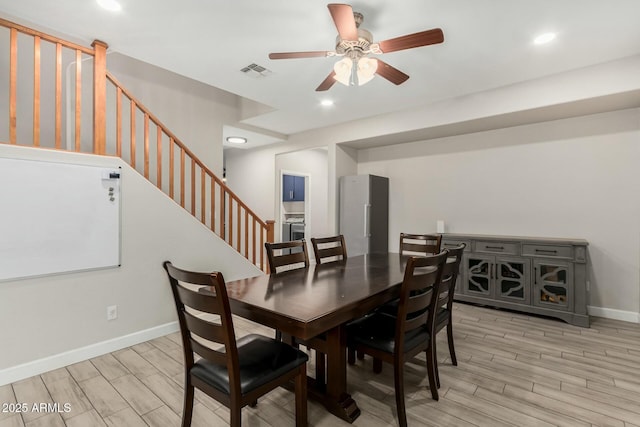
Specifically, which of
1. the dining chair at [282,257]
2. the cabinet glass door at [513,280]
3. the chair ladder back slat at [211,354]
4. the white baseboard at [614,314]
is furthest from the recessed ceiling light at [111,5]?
the white baseboard at [614,314]

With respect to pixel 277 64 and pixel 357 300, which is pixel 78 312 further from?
pixel 277 64

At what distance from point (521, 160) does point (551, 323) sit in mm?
1981

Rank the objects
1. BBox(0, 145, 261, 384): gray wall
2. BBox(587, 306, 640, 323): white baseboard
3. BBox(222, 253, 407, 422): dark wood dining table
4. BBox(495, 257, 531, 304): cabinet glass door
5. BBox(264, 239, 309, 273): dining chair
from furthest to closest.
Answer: BBox(495, 257, 531, 304): cabinet glass door < BBox(587, 306, 640, 323): white baseboard < BBox(264, 239, 309, 273): dining chair < BBox(0, 145, 261, 384): gray wall < BBox(222, 253, 407, 422): dark wood dining table

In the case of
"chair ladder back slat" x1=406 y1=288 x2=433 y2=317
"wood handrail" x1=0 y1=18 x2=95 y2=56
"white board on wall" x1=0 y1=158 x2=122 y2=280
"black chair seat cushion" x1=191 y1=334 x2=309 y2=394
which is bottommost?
"black chair seat cushion" x1=191 y1=334 x2=309 y2=394

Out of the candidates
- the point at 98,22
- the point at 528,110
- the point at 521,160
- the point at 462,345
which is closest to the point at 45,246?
the point at 98,22

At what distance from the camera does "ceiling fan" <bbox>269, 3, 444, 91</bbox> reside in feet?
6.52

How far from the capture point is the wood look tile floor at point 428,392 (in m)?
1.89

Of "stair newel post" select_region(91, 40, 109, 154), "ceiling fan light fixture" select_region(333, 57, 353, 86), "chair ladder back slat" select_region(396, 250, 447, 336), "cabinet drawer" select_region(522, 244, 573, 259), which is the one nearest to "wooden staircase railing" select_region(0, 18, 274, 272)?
"stair newel post" select_region(91, 40, 109, 154)

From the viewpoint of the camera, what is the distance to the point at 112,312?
279cm

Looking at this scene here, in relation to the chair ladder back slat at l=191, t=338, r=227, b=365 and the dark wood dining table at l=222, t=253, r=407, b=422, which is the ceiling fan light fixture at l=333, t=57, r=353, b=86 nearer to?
the dark wood dining table at l=222, t=253, r=407, b=422

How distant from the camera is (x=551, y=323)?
3463 mm

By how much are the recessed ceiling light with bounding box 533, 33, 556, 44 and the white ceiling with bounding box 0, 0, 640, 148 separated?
6 centimetres

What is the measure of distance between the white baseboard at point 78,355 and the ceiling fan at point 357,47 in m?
2.69

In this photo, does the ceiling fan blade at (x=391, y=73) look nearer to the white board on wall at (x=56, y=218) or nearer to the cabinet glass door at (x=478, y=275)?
the white board on wall at (x=56, y=218)
